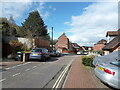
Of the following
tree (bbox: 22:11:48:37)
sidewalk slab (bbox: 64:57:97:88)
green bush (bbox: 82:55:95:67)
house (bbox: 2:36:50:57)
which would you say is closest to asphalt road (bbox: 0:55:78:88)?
sidewalk slab (bbox: 64:57:97:88)

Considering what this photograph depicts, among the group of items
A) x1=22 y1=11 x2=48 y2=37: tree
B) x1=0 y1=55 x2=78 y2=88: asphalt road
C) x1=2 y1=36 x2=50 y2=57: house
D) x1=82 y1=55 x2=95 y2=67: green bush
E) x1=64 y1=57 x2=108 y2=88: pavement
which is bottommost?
x1=64 y1=57 x2=108 y2=88: pavement

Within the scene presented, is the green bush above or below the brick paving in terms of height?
above

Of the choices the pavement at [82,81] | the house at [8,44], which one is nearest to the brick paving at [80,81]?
the pavement at [82,81]

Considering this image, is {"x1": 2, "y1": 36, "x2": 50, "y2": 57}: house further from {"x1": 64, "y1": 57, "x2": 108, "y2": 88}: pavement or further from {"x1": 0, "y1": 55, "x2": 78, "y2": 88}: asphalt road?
{"x1": 64, "y1": 57, "x2": 108, "y2": 88}: pavement

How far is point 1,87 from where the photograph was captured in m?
4.63

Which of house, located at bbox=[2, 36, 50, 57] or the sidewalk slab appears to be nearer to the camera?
the sidewalk slab

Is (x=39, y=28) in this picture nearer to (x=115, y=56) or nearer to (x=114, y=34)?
(x=114, y=34)

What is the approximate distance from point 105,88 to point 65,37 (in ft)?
160

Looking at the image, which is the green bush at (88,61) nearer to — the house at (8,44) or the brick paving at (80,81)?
the brick paving at (80,81)

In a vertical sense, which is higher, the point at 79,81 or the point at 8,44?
the point at 8,44

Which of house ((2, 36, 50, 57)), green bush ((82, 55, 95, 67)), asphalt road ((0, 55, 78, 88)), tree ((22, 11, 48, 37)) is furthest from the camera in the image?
tree ((22, 11, 48, 37))

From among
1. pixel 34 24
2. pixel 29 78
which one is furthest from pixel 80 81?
pixel 34 24

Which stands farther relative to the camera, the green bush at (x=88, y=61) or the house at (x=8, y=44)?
the house at (x=8, y=44)

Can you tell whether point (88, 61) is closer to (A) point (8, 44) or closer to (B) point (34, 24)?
(A) point (8, 44)
